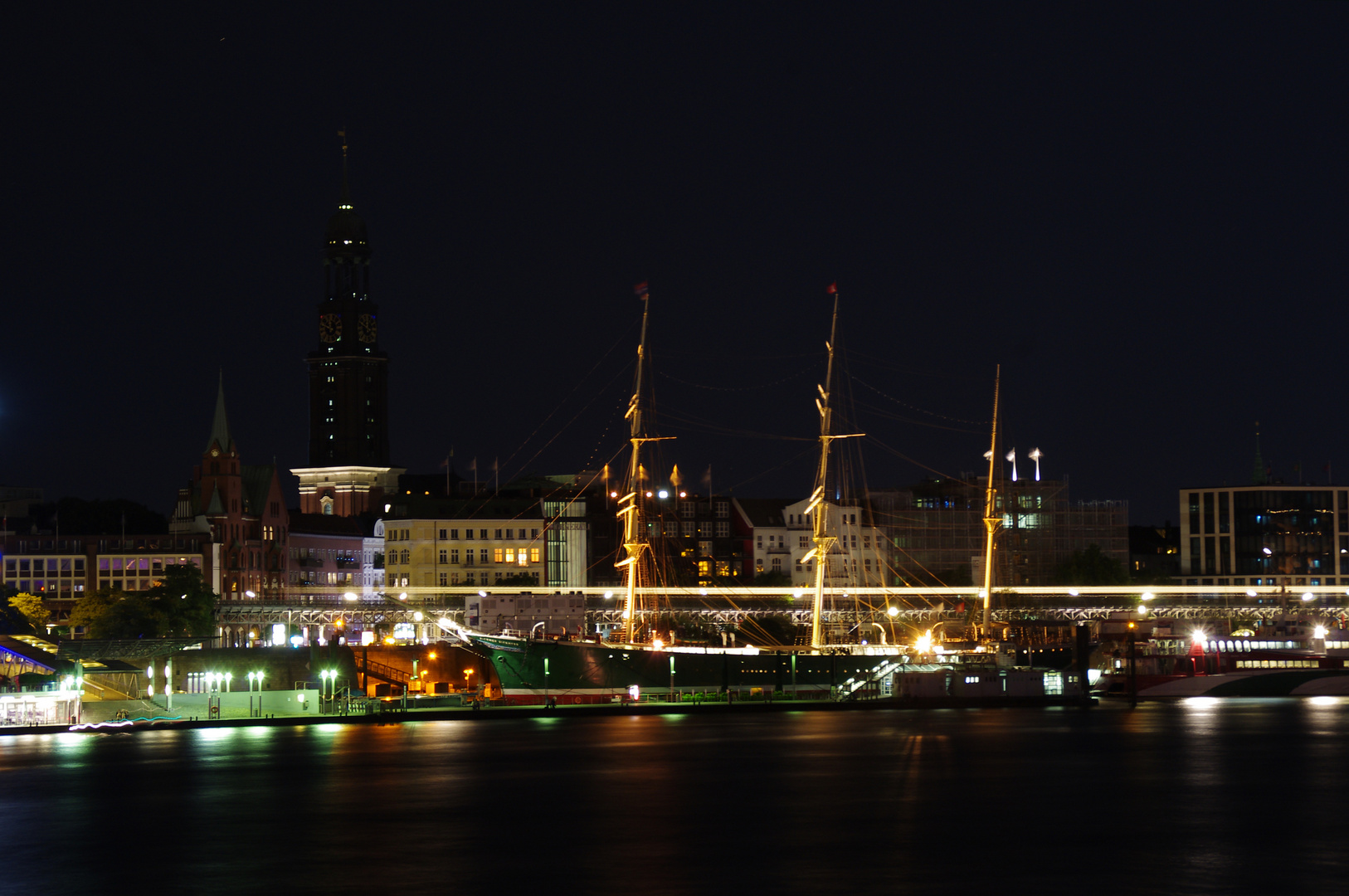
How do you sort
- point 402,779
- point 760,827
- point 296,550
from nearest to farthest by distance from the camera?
1. point 760,827
2. point 402,779
3. point 296,550

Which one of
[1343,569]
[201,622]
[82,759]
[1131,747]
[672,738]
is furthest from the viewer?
[1343,569]

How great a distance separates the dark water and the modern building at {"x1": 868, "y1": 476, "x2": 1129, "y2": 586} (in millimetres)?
111123

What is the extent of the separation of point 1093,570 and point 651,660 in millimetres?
82260

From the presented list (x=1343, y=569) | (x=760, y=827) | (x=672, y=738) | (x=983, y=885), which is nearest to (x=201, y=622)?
(x=672, y=738)

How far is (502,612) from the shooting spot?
13600 cm

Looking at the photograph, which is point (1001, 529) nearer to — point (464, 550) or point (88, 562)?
point (464, 550)

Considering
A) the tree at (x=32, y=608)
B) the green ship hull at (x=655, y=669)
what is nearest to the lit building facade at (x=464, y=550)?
the tree at (x=32, y=608)

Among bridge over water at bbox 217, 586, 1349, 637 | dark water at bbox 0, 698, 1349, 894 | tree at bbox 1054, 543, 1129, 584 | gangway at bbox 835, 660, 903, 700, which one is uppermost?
tree at bbox 1054, 543, 1129, 584

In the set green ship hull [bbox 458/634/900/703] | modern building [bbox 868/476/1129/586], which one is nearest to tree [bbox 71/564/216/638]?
green ship hull [bbox 458/634/900/703]

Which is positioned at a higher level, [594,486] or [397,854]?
[594,486]

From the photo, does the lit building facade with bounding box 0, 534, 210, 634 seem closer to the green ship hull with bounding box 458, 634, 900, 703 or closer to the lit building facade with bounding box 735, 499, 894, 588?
the lit building facade with bounding box 735, 499, 894, 588

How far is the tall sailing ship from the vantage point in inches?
4215

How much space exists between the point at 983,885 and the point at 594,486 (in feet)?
508

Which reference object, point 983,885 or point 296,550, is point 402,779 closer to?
point 983,885
